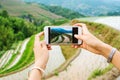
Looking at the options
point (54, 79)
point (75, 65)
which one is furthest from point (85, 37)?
point (75, 65)

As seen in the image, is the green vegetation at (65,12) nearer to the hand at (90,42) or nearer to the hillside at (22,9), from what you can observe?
the hillside at (22,9)

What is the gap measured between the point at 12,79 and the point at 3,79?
2.92 ft

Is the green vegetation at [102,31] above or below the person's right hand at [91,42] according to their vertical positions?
below

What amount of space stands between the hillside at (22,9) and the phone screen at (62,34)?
12894 cm

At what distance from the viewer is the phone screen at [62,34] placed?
11.2 ft

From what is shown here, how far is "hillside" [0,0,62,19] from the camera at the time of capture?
137875mm

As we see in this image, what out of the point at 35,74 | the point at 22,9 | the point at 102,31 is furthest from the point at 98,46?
the point at 22,9

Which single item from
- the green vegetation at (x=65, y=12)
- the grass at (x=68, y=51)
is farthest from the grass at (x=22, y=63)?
the green vegetation at (x=65, y=12)

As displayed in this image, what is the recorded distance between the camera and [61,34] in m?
3.54

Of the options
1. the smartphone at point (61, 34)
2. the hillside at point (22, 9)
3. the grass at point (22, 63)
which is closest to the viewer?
the smartphone at point (61, 34)

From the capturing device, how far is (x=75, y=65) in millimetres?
18672

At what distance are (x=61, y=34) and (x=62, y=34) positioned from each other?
11 mm

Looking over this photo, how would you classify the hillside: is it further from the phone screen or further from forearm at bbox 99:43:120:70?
forearm at bbox 99:43:120:70

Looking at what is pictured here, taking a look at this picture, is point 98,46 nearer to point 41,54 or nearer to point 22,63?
point 41,54
